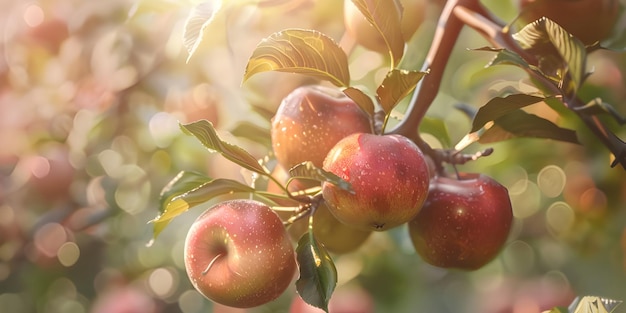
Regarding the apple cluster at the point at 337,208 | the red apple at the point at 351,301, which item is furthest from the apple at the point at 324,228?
the red apple at the point at 351,301

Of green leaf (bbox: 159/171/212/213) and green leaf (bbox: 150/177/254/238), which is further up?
green leaf (bbox: 150/177/254/238)

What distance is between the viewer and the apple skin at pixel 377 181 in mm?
647

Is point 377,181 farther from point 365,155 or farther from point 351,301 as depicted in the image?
point 351,301

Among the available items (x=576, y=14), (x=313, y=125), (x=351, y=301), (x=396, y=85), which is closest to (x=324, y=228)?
(x=313, y=125)

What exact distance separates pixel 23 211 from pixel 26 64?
0.34m

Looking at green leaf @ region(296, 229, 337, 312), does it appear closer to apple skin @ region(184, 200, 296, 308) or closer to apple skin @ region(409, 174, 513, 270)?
Answer: apple skin @ region(184, 200, 296, 308)

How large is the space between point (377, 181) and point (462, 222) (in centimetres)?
17

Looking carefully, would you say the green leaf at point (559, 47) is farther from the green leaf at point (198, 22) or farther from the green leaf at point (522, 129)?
the green leaf at point (198, 22)

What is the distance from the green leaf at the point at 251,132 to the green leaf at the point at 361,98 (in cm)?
25

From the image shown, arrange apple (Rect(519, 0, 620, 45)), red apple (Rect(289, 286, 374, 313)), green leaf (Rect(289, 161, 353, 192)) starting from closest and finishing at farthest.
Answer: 1. green leaf (Rect(289, 161, 353, 192))
2. apple (Rect(519, 0, 620, 45))
3. red apple (Rect(289, 286, 374, 313))

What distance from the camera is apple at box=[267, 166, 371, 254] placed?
2.69 ft

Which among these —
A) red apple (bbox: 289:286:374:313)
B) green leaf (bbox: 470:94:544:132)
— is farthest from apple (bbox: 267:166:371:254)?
red apple (bbox: 289:286:374:313)

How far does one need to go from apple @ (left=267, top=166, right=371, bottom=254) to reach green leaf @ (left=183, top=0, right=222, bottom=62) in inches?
7.1

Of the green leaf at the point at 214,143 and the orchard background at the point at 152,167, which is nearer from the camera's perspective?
the green leaf at the point at 214,143
